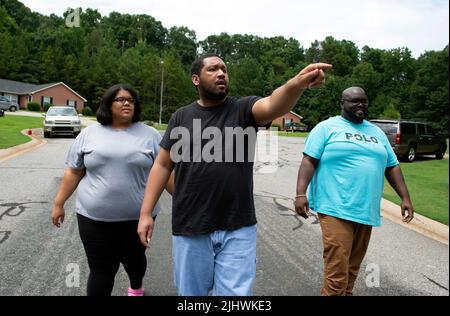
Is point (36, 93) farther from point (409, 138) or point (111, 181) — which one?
point (111, 181)

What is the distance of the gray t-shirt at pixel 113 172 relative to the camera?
321cm

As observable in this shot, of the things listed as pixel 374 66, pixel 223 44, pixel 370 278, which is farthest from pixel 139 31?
pixel 370 278

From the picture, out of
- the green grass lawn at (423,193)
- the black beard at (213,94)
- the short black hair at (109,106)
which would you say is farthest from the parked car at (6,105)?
the black beard at (213,94)

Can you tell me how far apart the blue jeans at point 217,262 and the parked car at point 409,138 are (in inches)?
632

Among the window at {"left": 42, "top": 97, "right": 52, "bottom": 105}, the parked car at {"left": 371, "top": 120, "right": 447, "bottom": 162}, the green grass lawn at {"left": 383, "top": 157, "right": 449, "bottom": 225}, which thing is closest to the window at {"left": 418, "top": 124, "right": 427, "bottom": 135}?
the parked car at {"left": 371, "top": 120, "right": 447, "bottom": 162}

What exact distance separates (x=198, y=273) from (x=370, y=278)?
251cm

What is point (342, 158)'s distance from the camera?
132 inches

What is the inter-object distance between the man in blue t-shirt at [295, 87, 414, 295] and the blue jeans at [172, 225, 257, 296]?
97 cm

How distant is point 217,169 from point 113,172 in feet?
3.60

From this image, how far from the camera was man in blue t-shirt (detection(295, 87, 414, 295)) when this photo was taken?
325 centimetres
